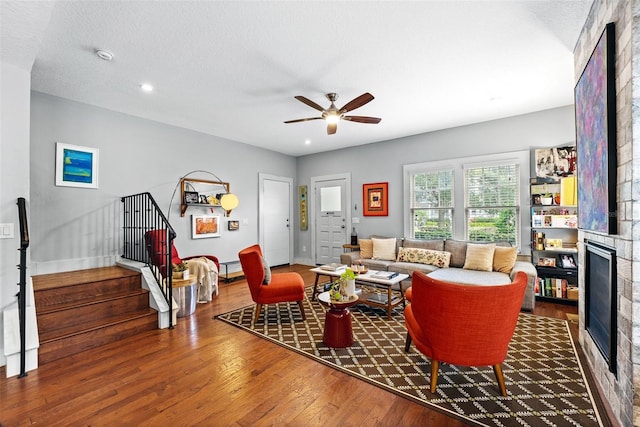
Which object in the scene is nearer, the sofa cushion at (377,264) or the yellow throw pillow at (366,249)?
the sofa cushion at (377,264)

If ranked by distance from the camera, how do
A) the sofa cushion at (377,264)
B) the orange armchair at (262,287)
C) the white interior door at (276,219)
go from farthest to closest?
the white interior door at (276,219) → the sofa cushion at (377,264) → the orange armchair at (262,287)

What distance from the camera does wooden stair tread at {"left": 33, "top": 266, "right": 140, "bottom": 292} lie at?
10.3ft

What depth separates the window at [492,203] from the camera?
15.8 ft

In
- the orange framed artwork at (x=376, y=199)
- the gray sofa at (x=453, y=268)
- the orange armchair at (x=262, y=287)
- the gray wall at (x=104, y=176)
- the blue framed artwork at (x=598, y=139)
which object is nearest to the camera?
the blue framed artwork at (x=598, y=139)

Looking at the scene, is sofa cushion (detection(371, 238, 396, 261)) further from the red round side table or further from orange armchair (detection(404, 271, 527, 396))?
orange armchair (detection(404, 271, 527, 396))

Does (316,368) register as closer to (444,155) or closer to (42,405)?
(42,405)

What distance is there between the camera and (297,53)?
2.87 m

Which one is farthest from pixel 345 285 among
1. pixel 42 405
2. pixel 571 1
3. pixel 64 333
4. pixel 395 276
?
pixel 571 1

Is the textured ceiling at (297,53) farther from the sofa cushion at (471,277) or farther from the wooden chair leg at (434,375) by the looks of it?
the wooden chair leg at (434,375)

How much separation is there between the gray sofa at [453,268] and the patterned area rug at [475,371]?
52 centimetres

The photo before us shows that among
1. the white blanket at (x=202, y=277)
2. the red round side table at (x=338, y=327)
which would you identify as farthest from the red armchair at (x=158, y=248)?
the red round side table at (x=338, y=327)

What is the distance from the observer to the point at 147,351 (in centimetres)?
279

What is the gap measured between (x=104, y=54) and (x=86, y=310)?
257 cm

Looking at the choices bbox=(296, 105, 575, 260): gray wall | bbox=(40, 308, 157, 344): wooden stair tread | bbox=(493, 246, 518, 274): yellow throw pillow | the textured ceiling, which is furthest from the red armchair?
bbox=(493, 246, 518, 274): yellow throw pillow
